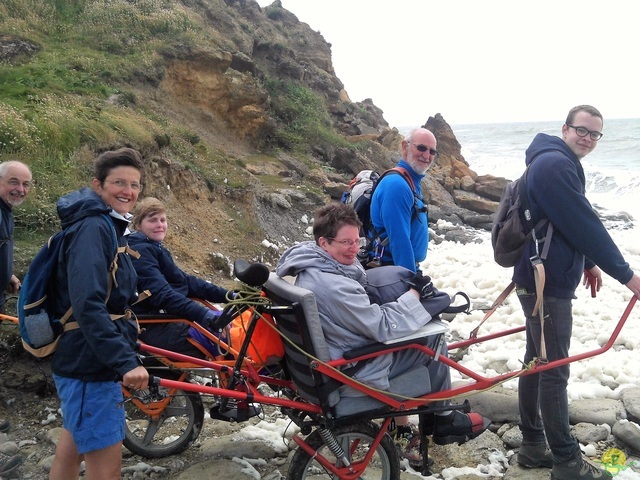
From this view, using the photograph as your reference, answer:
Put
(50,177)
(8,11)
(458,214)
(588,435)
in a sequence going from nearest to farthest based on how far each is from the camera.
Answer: (588,435) → (50,177) → (8,11) → (458,214)

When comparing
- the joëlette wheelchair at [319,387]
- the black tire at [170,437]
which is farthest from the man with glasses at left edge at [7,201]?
the joëlette wheelchair at [319,387]

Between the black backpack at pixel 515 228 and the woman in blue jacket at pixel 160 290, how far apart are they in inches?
78.3

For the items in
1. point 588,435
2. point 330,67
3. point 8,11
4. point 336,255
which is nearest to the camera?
point 336,255

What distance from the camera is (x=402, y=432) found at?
390 centimetres

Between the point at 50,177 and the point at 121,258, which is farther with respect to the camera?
the point at 50,177

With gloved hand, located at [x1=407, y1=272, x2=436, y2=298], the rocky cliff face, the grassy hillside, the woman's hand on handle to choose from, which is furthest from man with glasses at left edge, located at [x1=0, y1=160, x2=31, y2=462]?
the rocky cliff face

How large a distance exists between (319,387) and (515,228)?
1.68 meters

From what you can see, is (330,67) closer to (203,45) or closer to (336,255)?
(203,45)

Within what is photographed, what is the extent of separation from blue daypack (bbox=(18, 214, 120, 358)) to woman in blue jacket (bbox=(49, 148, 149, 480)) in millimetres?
31

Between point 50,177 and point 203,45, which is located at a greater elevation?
point 203,45

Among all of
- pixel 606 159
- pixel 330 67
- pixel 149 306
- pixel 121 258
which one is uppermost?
pixel 330 67

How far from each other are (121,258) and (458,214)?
1599 cm

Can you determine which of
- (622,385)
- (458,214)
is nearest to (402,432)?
(622,385)

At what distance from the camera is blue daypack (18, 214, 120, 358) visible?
243 centimetres
